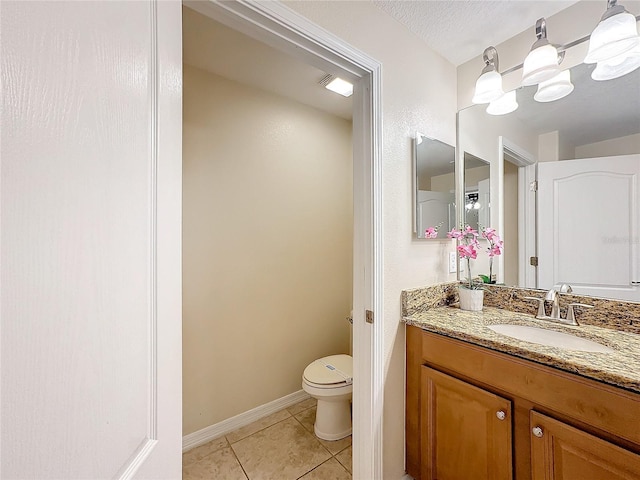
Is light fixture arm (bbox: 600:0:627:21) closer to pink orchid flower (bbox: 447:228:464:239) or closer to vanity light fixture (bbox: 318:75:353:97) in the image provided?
pink orchid flower (bbox: 447:228:464:239)

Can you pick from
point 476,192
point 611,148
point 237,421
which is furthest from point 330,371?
point 611,148

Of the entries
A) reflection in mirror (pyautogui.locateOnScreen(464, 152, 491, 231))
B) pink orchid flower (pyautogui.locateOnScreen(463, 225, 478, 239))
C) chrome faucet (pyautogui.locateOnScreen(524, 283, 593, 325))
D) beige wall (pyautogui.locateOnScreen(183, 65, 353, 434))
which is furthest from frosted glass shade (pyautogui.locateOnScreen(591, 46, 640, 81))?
beige wall (pyautogui.locateOnScreen(183, 65, 353, 434))

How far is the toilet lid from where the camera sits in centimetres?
172

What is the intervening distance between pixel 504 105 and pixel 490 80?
0.53 feet

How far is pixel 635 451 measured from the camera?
73 cm

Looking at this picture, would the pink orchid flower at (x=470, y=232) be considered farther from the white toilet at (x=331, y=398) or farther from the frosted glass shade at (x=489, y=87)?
the white toilet at (x=331, y=398)

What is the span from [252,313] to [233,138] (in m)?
1.25

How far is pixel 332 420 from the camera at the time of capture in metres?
1.74

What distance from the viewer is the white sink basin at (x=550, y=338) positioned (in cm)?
104

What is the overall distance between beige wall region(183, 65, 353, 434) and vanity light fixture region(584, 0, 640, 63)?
1668 mm

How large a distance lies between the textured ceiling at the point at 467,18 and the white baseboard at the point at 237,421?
2.53 m
